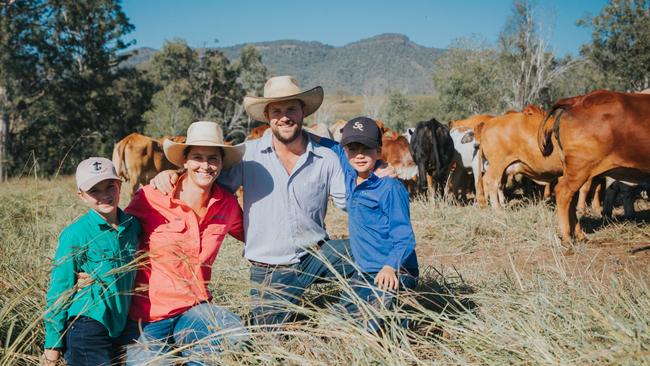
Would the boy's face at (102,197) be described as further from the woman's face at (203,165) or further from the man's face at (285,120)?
the man's face at (285,120)

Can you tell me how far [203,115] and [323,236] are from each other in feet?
114

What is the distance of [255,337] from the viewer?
108 inches

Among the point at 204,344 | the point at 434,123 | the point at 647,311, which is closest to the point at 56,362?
the point at 204,344

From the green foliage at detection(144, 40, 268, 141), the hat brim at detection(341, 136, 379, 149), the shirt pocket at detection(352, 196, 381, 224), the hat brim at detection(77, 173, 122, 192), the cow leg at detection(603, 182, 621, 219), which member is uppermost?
the green foliage at detection(144, 40, 268, 141)

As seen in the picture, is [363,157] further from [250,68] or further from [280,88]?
[250,68]

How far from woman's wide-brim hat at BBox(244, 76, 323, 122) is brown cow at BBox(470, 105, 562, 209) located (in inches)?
Result: 244

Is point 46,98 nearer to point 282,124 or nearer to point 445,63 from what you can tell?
point 282,124

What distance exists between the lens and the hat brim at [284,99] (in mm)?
3795

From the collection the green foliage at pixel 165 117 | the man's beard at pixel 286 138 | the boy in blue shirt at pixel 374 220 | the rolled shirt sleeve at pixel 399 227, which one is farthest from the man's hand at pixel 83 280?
the green foliage at pixel 165 117

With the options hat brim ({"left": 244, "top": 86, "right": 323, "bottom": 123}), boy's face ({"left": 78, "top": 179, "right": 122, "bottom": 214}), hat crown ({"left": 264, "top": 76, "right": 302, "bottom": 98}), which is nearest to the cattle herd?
hat brim ({"left": 244, "top": 86, "right": 323, "bottom": 123})

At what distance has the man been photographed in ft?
12.4

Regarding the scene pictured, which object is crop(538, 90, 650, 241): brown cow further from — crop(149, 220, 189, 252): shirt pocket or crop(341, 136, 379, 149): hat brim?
crop(149, 220, 189, 252): shirt pocket

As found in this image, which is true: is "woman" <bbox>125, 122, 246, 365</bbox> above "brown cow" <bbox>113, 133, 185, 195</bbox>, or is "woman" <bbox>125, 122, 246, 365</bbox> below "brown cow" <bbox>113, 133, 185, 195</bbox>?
below

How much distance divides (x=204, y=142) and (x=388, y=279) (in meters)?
1.56
